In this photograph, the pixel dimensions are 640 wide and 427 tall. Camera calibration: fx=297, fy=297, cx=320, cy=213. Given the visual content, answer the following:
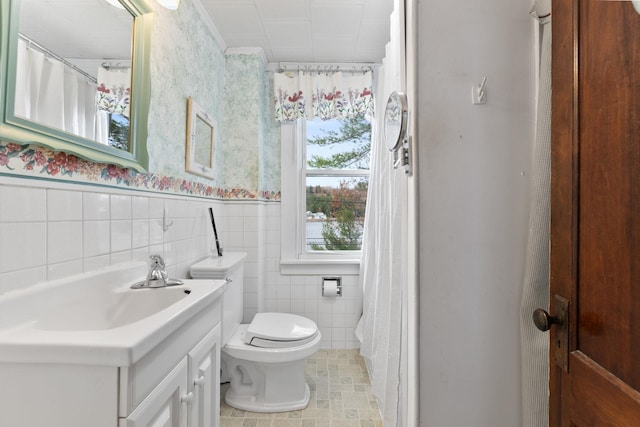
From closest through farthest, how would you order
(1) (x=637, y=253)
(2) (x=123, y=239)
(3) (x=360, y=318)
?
1. (1) (x=637, y=253)
2. (2) (x=123, y=239)
3. (3) (x=360, y=318)

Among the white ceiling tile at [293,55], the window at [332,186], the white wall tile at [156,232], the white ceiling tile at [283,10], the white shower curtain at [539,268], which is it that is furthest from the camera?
the window at [332,186]

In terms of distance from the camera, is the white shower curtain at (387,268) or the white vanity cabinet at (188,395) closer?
the white vanity cabinet at (188,395)

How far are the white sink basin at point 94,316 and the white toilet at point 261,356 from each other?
0.58 m

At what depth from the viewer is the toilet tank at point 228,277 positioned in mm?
1572

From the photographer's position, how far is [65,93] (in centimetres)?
82

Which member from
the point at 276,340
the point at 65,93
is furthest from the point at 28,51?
the point at 276,340

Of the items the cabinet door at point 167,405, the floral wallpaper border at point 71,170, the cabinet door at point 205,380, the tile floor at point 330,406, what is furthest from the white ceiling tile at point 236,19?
the tile floor at point 330,406

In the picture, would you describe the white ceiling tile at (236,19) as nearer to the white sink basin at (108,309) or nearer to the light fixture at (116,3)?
the light fixture at (116,3)

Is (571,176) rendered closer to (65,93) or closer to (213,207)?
(65,93)

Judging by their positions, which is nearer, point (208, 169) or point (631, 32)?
point (631, 32)

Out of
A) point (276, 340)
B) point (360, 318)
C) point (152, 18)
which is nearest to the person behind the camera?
point (152, 18)

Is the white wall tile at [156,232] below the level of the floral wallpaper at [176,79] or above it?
below

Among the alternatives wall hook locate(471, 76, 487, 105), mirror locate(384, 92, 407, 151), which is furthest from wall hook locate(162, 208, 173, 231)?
wall hook locate(471, 76, 487, 105)

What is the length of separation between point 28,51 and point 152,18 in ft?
2.07
